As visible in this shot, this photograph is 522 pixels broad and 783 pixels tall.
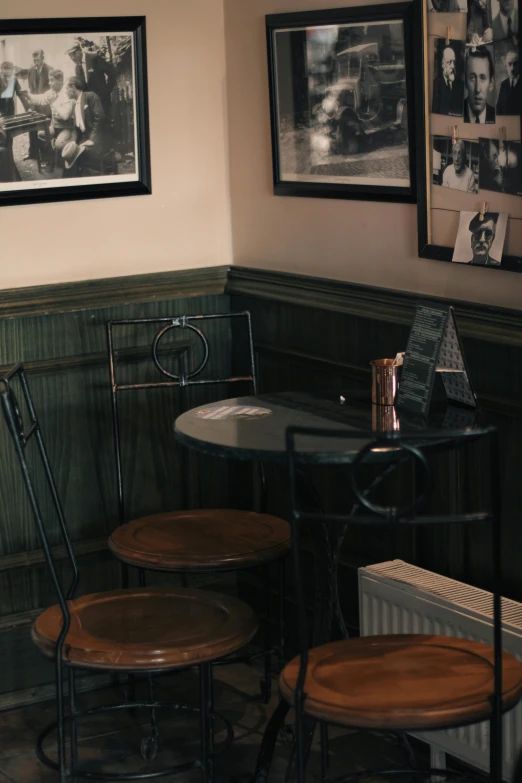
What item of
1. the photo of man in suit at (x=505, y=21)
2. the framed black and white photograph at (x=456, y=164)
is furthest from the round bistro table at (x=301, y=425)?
the photo of man in suit at (x=505, y=21)

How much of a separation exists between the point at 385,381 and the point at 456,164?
640 millimetres

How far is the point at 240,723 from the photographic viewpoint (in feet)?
12.6

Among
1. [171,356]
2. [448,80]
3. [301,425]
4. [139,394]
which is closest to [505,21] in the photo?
[448,80]

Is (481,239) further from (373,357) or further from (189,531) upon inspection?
(189,531)

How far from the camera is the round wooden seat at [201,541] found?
11.2ft

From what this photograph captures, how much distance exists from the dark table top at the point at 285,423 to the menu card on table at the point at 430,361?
4 centimetres

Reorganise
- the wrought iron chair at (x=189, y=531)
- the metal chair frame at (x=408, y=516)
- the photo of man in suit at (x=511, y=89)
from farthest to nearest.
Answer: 1. the wrought iron chair at (x=189, y=531)
2. the photo of man in suit at (x=511, y=89)
3. the metal chair frame at (x=408, y=516)

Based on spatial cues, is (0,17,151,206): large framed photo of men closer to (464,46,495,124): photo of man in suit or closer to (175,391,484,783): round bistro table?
(175,391,484,783): round bistro table

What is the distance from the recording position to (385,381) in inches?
126

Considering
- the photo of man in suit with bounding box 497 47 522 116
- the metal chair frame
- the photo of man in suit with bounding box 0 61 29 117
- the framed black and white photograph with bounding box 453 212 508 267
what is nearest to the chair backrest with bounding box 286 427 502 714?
the metal chair frame

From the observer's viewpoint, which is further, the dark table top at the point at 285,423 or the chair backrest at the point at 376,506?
the dark table top at the point at 285,423

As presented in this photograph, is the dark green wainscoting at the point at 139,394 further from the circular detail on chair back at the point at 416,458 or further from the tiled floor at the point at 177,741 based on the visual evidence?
the circular detail on chair back at the point at 416,458

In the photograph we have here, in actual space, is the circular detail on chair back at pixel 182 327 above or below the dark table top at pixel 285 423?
above

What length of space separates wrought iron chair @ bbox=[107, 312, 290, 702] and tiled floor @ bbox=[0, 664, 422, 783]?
0.16 metres
